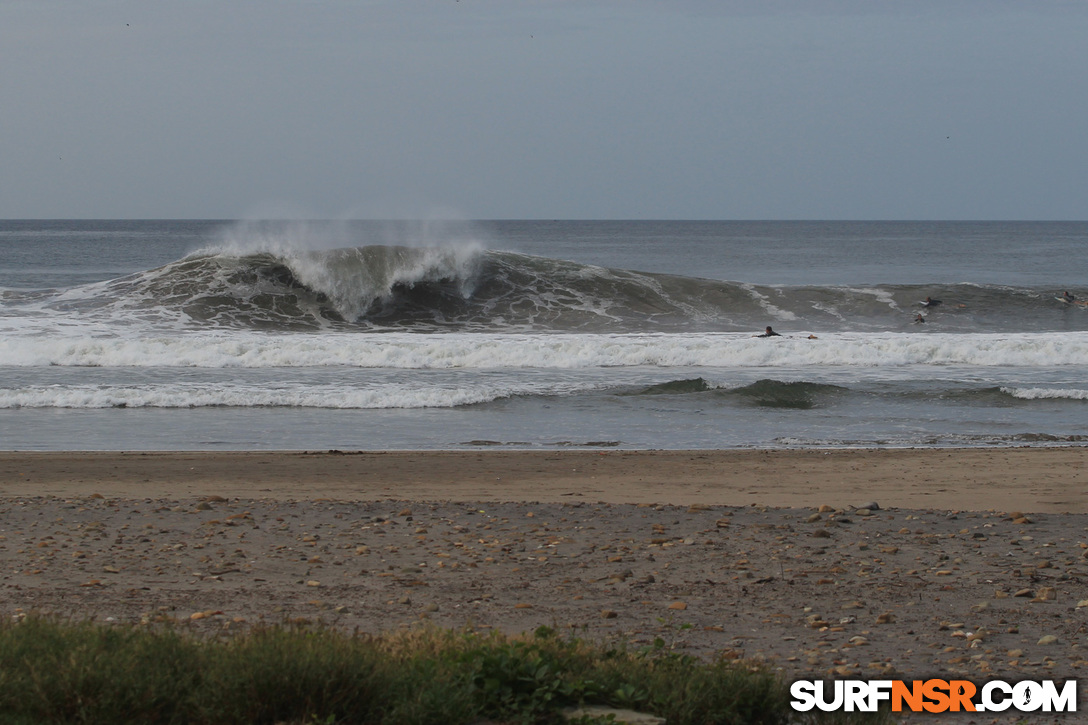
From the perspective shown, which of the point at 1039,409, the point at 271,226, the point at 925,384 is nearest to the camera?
the point at 1039,409

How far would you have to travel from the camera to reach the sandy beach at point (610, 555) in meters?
4.71

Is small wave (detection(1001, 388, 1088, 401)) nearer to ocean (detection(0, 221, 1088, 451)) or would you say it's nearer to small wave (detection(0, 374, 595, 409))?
ocean (detection(0, 221, 1088, 451))

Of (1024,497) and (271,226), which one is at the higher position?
(271,226)

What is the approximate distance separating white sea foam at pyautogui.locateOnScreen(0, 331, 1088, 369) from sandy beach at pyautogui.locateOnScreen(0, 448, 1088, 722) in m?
8.51

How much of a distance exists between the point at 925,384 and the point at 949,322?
1249cm

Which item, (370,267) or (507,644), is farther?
(370,267)

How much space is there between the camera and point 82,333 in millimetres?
20609

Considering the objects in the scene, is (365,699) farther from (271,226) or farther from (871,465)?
(271,226)

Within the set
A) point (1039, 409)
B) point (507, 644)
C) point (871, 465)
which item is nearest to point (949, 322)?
point (1039, 409)

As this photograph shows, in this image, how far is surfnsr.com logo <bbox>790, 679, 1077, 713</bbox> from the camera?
3.66 m

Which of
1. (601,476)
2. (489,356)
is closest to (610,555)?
(601,476)

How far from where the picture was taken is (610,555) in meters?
6.15

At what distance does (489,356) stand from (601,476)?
9239 millimetres

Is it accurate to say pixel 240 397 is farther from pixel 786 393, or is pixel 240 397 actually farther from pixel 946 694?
pixel 946 694
